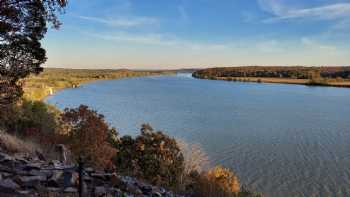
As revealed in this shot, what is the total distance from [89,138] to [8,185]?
27.9 ft

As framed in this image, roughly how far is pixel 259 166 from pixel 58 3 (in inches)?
695

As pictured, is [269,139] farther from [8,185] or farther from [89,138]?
[8,185]

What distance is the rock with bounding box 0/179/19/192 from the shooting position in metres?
8.21

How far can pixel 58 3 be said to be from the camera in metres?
11.2

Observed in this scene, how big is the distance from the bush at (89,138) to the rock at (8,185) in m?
6.24

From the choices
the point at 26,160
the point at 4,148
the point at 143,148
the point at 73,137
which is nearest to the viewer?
the point at 26,160

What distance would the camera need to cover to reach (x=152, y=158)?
18328 millimetres

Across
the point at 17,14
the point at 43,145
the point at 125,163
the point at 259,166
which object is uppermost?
the point at 17,14

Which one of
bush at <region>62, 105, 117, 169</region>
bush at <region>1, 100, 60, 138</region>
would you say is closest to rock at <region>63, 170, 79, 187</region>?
bush at <region>62, 105, 117, 169</region>

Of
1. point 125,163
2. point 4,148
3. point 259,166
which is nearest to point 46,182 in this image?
point 4,148

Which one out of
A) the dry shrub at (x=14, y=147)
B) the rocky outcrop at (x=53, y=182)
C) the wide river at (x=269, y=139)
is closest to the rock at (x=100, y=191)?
the rocky outcrop at (x=53, y=182)

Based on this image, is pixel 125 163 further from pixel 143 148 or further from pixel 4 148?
pixel 4 148

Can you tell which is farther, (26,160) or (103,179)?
(26,160)

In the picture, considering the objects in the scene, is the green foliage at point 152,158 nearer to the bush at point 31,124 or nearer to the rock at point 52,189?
the bush at point 31,124
